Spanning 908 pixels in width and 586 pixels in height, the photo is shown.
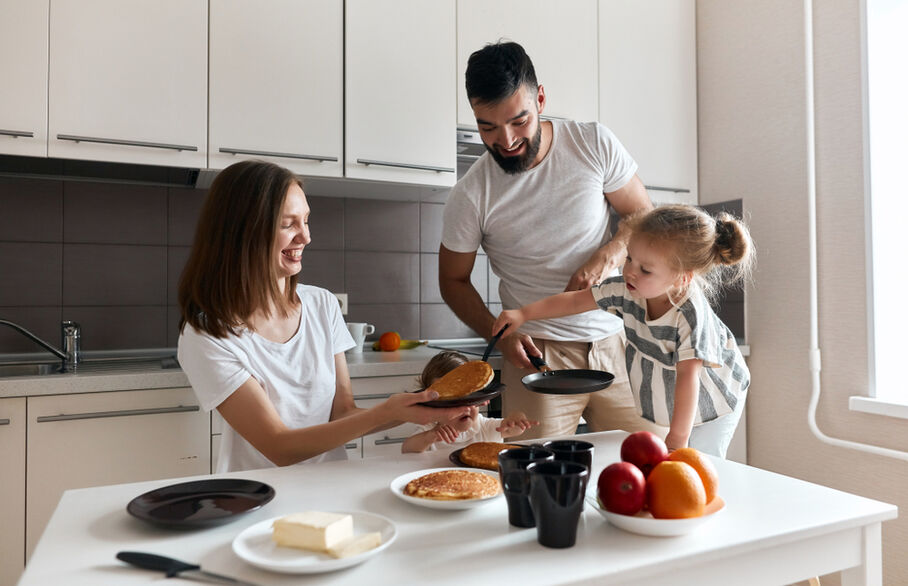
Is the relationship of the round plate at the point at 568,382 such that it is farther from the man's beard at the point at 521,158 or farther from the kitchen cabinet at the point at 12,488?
the kitchen cabinet at the point at 12,488

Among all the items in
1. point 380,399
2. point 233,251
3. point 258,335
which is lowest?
point 380,399

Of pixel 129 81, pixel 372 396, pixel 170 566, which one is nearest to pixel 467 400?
pixel 170 566

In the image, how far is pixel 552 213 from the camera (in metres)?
1.88

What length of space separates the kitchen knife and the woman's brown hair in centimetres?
60

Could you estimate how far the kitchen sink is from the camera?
6.30 feet

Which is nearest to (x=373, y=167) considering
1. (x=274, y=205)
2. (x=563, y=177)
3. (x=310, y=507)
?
(x=563, y=177)

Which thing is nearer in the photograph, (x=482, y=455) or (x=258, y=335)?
(x=482, y=455)

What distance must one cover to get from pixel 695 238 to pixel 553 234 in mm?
555

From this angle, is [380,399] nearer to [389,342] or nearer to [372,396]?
[372,396]

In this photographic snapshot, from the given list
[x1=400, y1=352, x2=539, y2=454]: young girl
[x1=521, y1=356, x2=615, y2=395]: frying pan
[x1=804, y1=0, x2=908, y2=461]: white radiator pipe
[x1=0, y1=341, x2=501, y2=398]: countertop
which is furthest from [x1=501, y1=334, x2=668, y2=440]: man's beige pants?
[x1=804, y1=0, x2=908, y2=461]: white radiator pipe

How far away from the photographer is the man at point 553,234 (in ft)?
5.97

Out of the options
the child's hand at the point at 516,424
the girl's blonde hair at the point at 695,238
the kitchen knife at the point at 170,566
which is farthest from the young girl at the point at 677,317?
the kitchen knife at the point at 170,566

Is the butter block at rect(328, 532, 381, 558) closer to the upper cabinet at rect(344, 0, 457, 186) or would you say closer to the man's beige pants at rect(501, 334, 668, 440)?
the man's beige pants at rect(501, 334, 668, 440)

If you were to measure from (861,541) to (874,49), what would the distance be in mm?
1956
